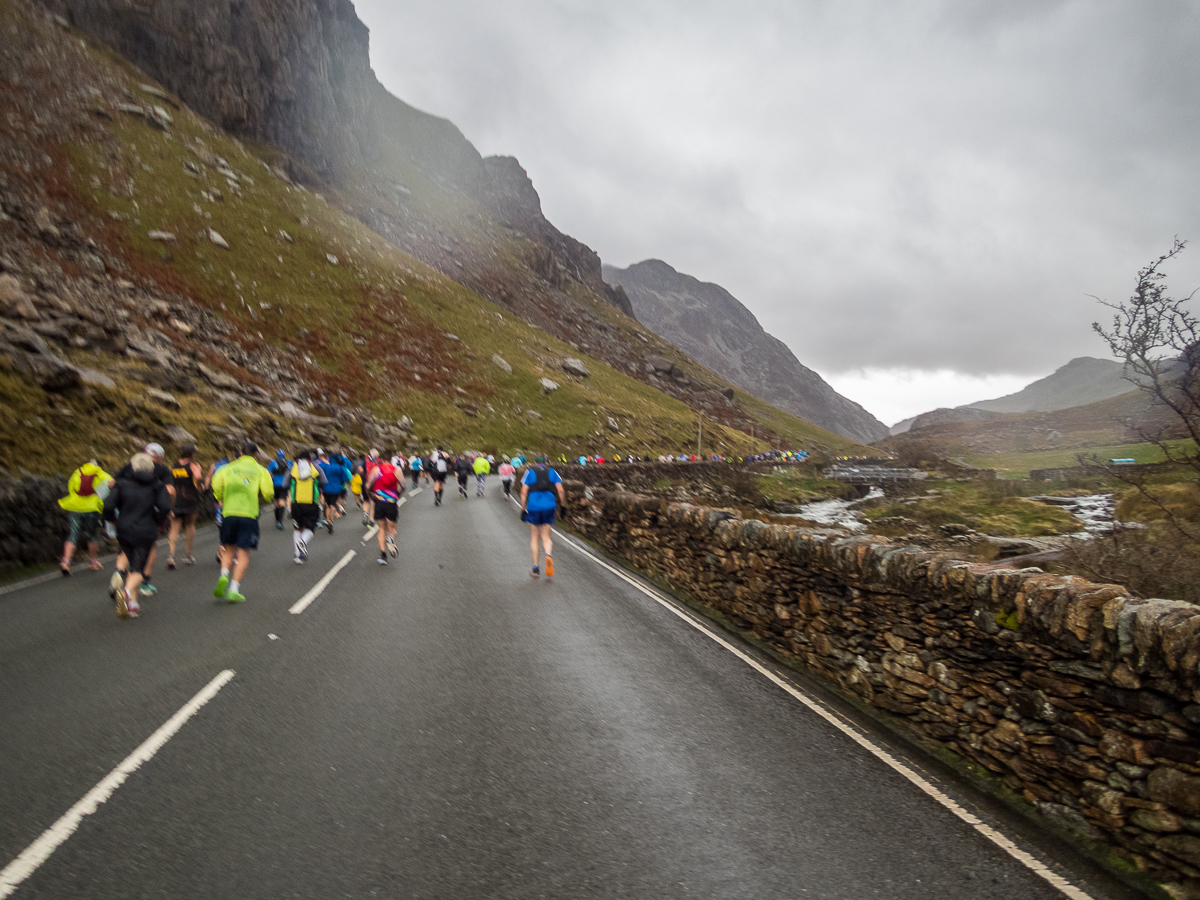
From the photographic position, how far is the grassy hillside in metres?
48.8

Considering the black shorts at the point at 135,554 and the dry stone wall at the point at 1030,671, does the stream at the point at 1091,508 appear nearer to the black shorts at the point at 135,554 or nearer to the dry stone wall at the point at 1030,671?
the dry stone wall at the point at 1030,671

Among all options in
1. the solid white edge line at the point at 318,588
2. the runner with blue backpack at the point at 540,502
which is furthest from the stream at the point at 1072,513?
the solid white edge line at the point at 318,588

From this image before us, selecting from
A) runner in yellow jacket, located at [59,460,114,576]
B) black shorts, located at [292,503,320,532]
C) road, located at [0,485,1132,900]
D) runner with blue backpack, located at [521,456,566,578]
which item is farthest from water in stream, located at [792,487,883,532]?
runner in yellow jacket, located at [59,460,114,576]

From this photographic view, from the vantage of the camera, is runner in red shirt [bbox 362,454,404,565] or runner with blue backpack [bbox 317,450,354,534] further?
runner with blue backpack [bbox 317,450,354,534]

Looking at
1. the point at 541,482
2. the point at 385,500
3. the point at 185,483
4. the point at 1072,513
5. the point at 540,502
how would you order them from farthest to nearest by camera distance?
the point at 1072,513 → the point at 385,500 → the point at 541,482 → the point at 540,502 → the point at 185,483

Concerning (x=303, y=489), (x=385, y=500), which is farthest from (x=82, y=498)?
(x=385, y=500)

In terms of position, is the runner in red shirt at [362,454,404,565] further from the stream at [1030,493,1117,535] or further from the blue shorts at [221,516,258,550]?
the stream at [1030,493,1117,535]

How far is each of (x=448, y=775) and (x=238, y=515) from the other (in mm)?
6562

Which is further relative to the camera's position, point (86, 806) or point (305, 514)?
point (305, 514)

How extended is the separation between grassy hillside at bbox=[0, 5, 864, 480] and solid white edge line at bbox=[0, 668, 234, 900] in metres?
28.1

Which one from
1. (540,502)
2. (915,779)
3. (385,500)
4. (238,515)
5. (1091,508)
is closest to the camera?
(915,779)

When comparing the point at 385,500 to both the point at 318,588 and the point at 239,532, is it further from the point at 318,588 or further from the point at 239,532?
the point at 239,532

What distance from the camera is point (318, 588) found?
32.2ft

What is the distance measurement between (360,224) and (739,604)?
93.3 metres
